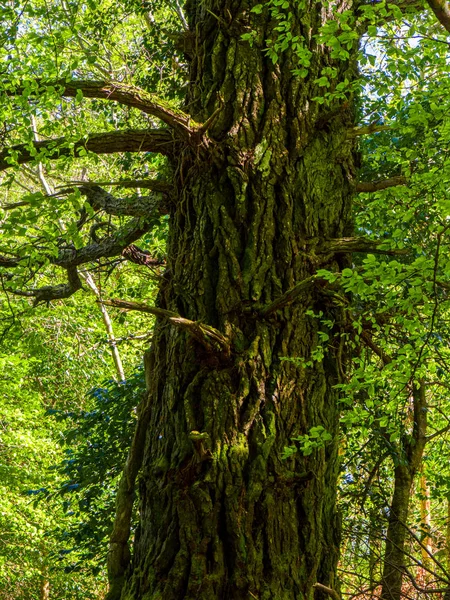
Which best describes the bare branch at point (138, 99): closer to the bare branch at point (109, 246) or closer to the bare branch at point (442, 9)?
the bare branch at point (109, 246)

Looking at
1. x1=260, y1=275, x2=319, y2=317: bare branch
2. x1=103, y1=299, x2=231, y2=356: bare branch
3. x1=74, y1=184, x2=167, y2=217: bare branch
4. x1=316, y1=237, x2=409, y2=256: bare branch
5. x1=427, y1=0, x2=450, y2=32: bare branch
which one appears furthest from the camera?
x1=74, y1=184, x2=167, y2=217: bare branch

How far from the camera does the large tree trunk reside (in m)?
2.46

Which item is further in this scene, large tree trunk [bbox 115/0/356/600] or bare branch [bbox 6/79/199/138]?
bare branch [bbox 6/79/199/138]

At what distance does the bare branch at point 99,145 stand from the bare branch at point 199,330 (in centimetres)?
92

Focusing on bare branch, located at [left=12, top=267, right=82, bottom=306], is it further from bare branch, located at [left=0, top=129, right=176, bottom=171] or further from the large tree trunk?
the large tree trunk

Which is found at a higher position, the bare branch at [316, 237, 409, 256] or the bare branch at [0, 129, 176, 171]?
the bare branch at [0, 129, 176, 171]

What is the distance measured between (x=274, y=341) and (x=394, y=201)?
1612 mm

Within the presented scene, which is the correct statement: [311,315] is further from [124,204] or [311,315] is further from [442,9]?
[124,204]

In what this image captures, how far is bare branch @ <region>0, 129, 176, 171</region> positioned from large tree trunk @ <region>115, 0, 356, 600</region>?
175 millimetres

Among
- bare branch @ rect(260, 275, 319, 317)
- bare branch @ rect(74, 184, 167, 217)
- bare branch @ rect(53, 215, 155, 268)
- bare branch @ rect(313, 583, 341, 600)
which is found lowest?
bare branch @ rect(313, 583, 341, 600)

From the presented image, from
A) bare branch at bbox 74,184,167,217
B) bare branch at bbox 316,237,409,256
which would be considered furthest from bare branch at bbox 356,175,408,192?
bare branch at bbox 74,184,167,217

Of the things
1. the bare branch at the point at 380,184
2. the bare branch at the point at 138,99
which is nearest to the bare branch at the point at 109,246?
the bare branch at the point at 138,99

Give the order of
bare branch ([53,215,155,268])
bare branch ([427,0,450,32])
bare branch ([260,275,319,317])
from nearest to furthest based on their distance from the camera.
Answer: bare branch ([427,0,450,32]), bare branch ([260,275,319,317]), bare branch ([53,215,155,268])

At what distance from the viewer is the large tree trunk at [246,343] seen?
2.46m
